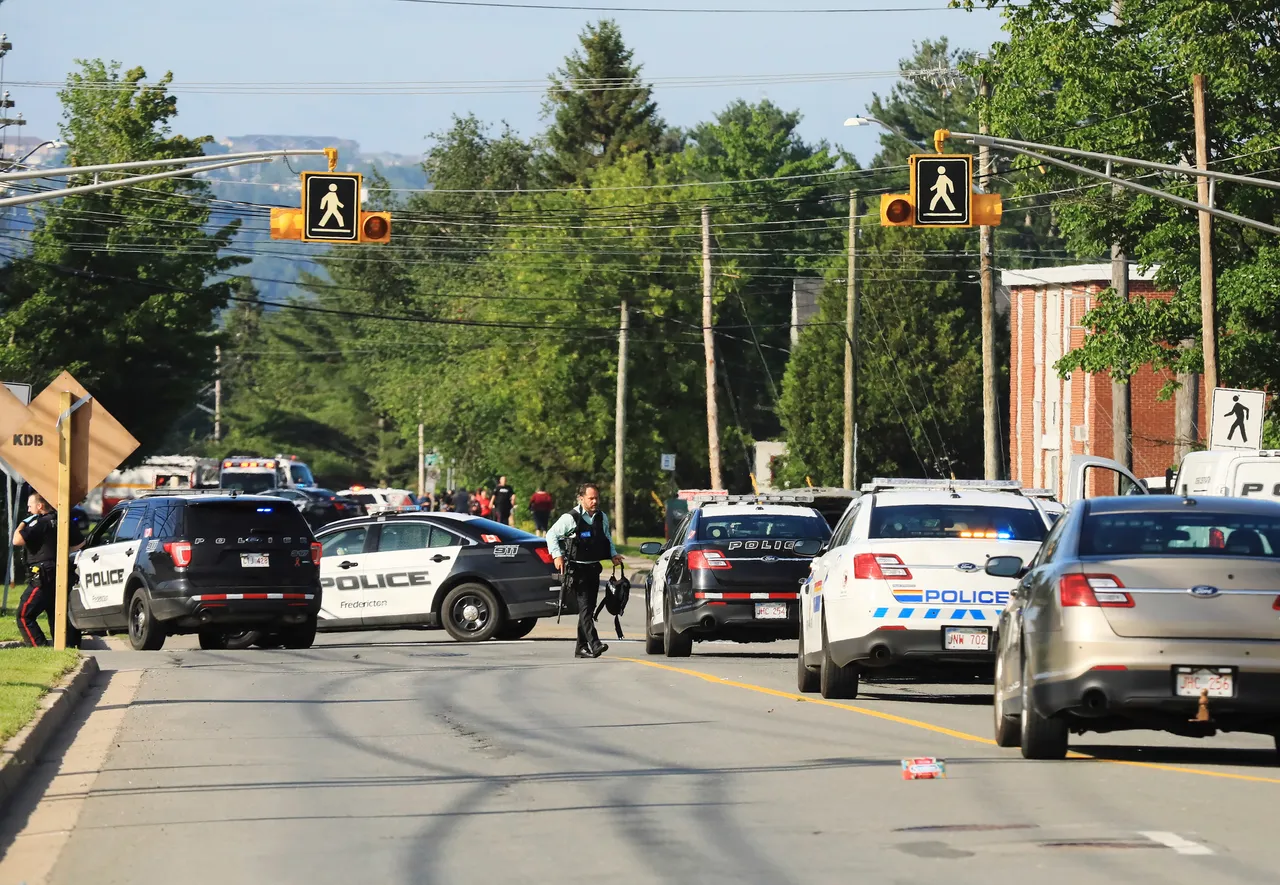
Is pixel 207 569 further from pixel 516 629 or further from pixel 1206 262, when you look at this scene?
pixel 1206 262

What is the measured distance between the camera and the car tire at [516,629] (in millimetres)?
27469

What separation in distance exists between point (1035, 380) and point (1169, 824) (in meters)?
57.9

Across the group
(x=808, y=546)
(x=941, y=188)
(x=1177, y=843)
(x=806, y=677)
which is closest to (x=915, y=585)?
(x=806, y=677)

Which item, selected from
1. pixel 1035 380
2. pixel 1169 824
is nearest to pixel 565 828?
pixel 1169 824

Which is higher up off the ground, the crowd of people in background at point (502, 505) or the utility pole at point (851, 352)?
the utility pole at point (851, 352)

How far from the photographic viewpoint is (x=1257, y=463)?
2247 cm

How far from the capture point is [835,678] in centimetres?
1708

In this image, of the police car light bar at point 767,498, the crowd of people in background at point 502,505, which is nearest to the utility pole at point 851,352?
the crowd of people in background at point 502,505

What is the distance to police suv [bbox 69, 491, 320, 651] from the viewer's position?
79.9 feet

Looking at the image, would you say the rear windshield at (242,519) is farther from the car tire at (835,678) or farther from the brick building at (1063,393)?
the brick building at (1063,393)

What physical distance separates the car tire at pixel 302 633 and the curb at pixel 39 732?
6097 millimetres

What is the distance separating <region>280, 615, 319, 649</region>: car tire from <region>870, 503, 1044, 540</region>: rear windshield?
10186mm

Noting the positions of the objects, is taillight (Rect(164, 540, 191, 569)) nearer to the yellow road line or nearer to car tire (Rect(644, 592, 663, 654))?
the yellow road line

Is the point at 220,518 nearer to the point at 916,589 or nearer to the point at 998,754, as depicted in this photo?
the point at 916,589
